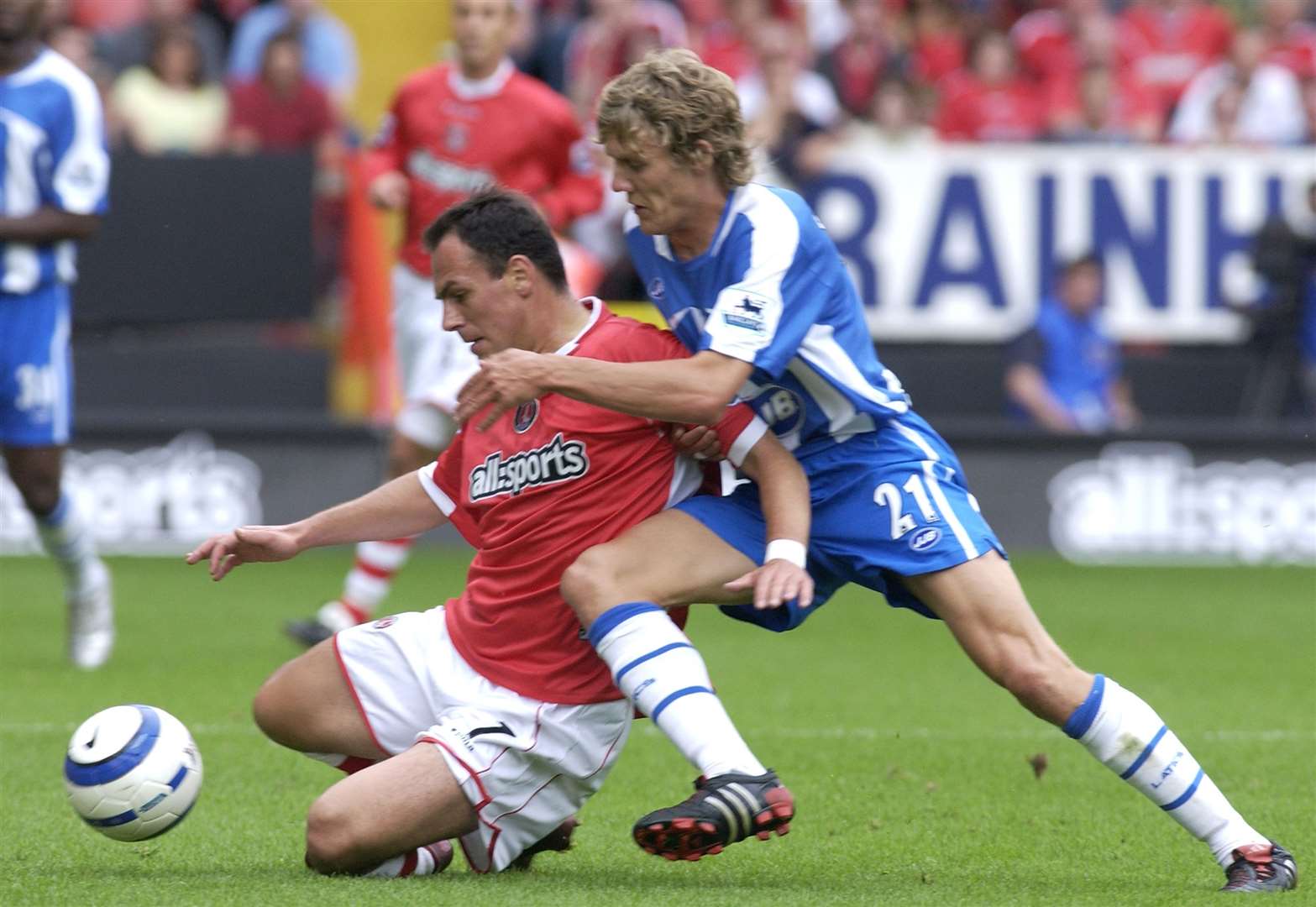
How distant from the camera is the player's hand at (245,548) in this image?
16.4 ft

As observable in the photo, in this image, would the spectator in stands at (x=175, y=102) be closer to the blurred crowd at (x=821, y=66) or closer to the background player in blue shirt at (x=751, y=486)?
the blurred crowd at (x=821, y=66)

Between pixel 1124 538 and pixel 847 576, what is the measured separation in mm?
7826

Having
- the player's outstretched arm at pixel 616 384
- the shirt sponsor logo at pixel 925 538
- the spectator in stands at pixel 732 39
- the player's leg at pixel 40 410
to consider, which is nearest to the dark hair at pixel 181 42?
the spectator in stands at pixel 732 39

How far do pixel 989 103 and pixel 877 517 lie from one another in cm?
982

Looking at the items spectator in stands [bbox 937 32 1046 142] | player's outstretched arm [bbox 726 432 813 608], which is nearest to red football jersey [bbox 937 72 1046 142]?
spectator in stands [bbox 937 32 1046 142]

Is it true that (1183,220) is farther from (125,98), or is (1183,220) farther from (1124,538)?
(125,98)

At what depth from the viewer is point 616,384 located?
4598 millimetres

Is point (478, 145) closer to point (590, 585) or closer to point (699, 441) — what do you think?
point (699, 441)

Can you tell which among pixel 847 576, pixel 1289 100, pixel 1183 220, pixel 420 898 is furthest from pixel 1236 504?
pixel 420 898

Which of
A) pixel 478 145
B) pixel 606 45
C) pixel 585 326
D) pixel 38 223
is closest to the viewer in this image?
pixel 585 326

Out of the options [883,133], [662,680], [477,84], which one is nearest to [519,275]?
[662,680]

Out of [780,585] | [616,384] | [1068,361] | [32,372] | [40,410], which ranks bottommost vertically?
[1068,361]

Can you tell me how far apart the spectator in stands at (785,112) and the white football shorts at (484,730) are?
796cm

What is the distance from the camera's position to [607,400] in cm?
459
